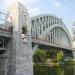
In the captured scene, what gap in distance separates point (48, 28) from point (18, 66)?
108 feet

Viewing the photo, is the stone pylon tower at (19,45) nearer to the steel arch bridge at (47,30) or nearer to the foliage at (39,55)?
the steel arch bridge at (47,30)

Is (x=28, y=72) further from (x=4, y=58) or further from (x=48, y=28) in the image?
(x=48, y=28)

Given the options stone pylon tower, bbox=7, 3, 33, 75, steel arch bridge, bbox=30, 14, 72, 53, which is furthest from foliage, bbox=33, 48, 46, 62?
stone pylon tower, bbox=7, 3, 33, 75

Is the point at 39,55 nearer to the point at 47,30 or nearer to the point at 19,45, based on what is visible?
the point at 47,30

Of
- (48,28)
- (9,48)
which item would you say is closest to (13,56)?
(9,48)

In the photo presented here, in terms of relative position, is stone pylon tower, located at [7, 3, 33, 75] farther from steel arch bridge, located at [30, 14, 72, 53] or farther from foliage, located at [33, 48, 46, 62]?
foliage, located at [33, 48, 46, 62]

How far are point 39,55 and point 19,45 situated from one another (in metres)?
45.8

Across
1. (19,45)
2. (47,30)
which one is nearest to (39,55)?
(47,30)

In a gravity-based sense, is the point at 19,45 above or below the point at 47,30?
below

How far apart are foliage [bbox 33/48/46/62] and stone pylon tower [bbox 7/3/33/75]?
42.3 meters

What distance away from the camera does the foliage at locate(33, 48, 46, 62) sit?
217ft

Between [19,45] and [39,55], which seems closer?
[19,45]

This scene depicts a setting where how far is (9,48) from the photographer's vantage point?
20281 mm

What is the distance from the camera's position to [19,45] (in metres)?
20.8
